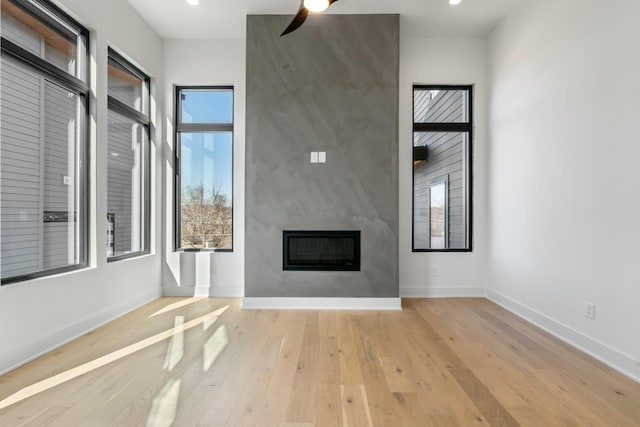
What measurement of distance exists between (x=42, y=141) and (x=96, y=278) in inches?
50.7

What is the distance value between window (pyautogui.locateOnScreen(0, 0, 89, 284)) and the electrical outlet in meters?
4.35

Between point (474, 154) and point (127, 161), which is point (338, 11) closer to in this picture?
point (474, 154)

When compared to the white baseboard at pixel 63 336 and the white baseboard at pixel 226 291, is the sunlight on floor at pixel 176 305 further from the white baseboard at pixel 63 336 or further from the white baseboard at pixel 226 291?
the white baseboard at pixel 63 336

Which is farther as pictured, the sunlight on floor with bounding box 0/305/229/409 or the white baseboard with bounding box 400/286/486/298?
the white baseboard with bounding box 400/286/486/298

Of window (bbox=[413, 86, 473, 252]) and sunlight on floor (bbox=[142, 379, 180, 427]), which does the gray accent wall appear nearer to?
window (bbox=[413, 86, 473, 252])

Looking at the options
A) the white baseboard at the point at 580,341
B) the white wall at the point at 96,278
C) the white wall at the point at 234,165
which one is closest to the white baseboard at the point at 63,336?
the white wall at the point at 96,278

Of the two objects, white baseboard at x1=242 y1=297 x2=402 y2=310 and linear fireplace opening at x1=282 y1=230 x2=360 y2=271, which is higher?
linear fireplace opening at x1=282 y1=230 x2=360 y2=271

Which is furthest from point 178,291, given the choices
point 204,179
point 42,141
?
point 42,141

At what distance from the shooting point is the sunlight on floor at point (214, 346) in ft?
7.69

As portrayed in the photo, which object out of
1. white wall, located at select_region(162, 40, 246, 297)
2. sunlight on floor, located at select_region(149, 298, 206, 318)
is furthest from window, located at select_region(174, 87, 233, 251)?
sunlight on floor, located at select_region(149, 298, 206, 318)

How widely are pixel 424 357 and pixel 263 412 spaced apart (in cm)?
130

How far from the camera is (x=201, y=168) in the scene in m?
4.36

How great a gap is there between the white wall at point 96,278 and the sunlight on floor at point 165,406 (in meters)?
1.24

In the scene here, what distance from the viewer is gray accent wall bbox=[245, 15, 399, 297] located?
12.3ft
